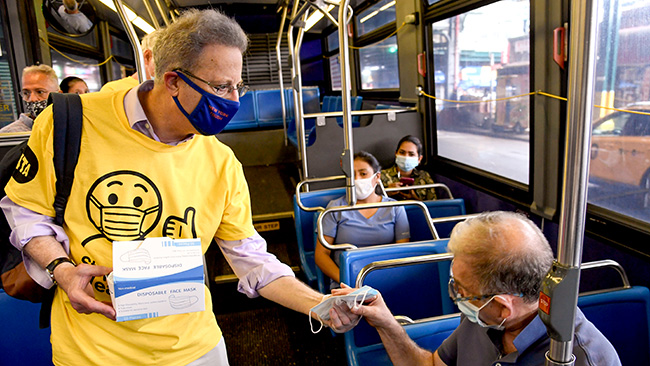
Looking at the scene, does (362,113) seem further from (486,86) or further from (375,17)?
(375,17)

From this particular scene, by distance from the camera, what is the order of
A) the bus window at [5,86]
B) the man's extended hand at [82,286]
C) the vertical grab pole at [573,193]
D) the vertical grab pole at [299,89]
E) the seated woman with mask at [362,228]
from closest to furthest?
the vertical grab pole at [573,193] < the man's extended hand at [82,286] < the seated woman with mask at [362,228] < the vertical grab pole at [299,89] < the bus window at [5,86]

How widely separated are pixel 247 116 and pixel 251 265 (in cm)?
672

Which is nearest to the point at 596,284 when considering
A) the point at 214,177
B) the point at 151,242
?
the point at 214,177

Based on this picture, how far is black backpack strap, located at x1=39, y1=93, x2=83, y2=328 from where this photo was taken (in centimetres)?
106

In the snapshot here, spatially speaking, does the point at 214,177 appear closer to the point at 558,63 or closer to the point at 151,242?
the point at 151,242

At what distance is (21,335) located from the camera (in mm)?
1760

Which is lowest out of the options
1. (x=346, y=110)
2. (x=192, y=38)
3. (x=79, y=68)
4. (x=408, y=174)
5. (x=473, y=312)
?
(x=408, y=174)

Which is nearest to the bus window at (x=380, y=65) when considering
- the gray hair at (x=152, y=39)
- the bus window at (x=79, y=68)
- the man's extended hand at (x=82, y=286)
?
the bus window at (x=79, y=68)

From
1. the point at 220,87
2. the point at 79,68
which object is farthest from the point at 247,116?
the point at 220,87

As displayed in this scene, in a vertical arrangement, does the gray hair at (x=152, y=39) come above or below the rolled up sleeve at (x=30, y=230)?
above

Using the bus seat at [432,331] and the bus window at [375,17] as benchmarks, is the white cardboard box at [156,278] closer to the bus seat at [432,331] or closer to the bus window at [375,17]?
the bus seat at [432,331]

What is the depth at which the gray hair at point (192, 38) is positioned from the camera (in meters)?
1.10

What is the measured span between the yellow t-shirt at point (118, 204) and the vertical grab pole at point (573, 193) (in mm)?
837

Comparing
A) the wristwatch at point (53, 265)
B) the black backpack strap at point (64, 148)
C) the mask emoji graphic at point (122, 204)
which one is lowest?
the wristwatch at point (53, 265)
